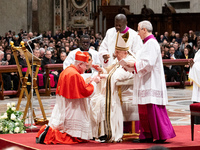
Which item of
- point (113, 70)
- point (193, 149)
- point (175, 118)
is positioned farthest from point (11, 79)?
point (193, 149)

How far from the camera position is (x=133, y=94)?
18.7ft

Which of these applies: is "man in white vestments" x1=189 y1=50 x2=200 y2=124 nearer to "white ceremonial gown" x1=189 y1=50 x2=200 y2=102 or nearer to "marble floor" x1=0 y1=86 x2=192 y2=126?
"white ceremonial gown" x1=189 y1=50 x2=200 y2=102

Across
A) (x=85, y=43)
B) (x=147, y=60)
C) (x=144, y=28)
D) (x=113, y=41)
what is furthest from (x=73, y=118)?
(x=85, y=43)

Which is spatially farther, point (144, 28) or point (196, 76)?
point (196, 76)

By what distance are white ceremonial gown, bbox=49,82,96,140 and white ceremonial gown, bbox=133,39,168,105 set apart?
634 mm

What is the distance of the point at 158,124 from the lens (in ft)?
18.0

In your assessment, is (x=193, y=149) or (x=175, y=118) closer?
(x=193, y=149)

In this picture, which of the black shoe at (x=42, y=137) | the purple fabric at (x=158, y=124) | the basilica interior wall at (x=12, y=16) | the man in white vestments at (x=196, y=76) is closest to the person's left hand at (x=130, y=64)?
the purple fabric at (x=158, y=124)

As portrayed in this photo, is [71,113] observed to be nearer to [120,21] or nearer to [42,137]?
[42,137]

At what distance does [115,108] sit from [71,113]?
59cm

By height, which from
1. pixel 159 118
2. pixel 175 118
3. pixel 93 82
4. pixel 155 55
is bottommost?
pixel 175 118

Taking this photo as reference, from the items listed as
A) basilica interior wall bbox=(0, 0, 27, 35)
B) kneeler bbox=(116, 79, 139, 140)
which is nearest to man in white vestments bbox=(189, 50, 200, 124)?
kneeler bbox=(116, 79, 139, 140)

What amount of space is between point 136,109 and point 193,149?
0.98 metres

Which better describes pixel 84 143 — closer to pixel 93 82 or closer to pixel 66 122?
pixel 66 122
